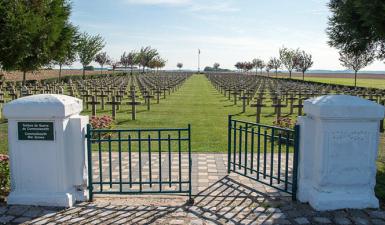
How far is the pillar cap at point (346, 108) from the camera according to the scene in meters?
5.36

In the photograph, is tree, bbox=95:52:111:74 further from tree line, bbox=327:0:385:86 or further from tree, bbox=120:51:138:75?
tree line, bbox=327:0:385:86

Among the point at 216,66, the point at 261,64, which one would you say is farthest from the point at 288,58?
the point at 216,66

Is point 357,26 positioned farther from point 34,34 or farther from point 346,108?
point 34,34

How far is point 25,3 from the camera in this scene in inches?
840

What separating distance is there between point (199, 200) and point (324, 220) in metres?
1.92

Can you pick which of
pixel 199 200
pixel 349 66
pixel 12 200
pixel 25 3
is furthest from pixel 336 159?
pixel 349 66

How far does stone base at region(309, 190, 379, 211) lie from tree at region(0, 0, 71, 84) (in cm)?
Answer: 1915

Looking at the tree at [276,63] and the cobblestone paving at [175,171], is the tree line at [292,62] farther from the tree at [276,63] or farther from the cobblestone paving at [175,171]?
the cobblestone paving at [175,171]

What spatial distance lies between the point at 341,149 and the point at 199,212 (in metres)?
2.35

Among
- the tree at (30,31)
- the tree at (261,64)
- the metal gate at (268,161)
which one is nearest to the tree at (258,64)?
the tree at (261,64)

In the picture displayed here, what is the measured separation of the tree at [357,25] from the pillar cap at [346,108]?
6126 mm

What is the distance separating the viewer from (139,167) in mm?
6289

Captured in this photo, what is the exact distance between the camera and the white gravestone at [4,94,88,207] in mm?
5480

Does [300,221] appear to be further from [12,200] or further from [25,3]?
[25,3]
